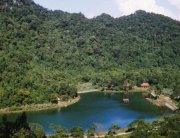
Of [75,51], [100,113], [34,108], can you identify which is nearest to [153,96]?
[100,113]

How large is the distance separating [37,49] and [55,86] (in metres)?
22.7

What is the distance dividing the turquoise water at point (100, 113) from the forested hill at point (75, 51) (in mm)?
5904

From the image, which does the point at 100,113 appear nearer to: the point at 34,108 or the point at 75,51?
the point at 34,108

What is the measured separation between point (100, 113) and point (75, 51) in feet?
141

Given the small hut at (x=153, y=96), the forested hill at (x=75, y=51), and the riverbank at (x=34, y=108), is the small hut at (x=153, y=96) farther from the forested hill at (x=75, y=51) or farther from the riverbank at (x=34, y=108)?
the riverbank at (x=34, y=108)

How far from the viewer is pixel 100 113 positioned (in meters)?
67.7

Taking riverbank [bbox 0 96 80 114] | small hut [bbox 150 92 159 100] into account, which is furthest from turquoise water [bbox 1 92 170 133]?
small hut [bbox 150 92 159 100]

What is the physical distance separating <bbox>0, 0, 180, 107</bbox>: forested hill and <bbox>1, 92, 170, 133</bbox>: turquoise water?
232 inches

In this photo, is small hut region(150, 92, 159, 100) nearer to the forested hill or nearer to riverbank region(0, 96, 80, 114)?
the forested hill

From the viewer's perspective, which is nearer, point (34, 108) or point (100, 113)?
point (34, 108)

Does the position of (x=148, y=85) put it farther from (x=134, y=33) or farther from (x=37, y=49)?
(x=134, y=33)

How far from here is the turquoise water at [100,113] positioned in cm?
6054

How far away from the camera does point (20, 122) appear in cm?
4781

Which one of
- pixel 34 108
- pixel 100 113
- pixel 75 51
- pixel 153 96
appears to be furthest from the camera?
pixel 75 51
